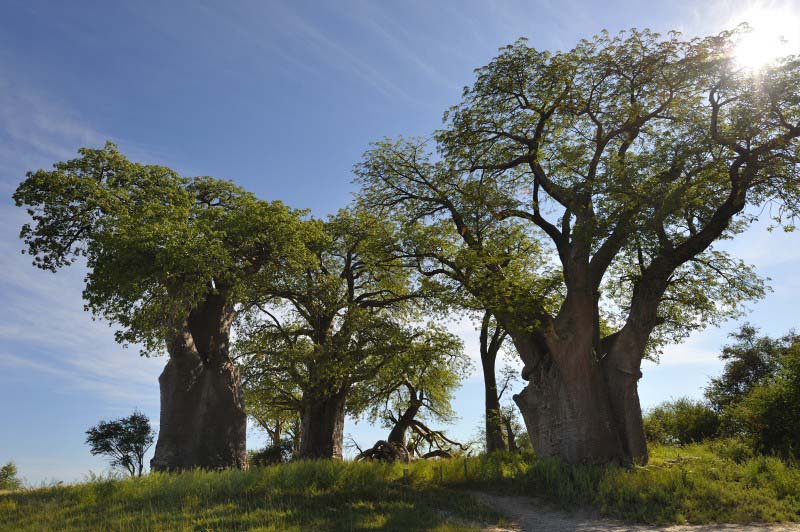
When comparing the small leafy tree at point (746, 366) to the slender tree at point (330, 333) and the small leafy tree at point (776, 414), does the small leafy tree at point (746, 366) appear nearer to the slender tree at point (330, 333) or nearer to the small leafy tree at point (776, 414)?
the small leafy tree at point (776, 414)

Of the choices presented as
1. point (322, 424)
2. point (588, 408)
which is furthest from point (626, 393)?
point (322, 424)

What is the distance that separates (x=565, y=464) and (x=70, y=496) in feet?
40.9

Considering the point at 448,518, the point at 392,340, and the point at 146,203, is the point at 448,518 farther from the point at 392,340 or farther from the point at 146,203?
the point at 146,203

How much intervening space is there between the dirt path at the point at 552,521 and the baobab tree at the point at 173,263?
9.00 m

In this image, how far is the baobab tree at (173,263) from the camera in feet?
50.5

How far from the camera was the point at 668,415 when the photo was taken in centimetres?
2508

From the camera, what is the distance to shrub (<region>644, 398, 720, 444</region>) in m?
22.8

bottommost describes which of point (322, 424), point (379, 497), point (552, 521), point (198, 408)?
point (552, 521)

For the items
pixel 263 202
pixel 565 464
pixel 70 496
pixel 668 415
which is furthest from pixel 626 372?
pixel 70 496

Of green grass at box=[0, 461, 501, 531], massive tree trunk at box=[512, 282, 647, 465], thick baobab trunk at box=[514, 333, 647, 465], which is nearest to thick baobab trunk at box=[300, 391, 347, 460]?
green grass at box=[0, 461, 501, 531]

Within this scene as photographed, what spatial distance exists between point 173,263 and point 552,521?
1168 cm

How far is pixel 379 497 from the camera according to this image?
41.8 ft

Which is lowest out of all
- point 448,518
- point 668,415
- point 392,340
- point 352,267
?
point 448,518

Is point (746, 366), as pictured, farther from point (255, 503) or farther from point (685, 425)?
point (255, 503)
